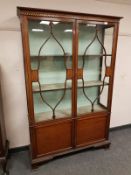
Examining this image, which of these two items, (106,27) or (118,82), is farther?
(118,82)

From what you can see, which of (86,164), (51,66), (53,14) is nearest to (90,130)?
(86,164)

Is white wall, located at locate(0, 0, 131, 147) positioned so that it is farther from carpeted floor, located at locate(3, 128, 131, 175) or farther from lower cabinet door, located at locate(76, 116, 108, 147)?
lower cabinet door, located at locate(76, 116, 108, 147)

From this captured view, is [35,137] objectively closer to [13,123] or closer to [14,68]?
[13,123]

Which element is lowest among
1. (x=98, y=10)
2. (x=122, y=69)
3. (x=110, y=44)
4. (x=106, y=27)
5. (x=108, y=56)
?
(x=122, y=69)

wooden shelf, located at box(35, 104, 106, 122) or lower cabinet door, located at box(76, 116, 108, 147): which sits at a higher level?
wooden shelf, located at box(35, 104, 106, 122)

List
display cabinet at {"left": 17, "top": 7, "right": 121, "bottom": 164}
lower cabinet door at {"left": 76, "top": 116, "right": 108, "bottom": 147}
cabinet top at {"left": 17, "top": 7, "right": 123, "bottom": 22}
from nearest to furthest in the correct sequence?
cabinet top at {"left": 17, "top": 7, "right": 123, "bottom": 22}
display cabinet at {"left": 17, "top": 7, "right": 121, "bottom": 164}
lower cabinet door at {"left": 76, "top": 116, "right": 108, "bottom": 147}

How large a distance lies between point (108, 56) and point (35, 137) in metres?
1.56

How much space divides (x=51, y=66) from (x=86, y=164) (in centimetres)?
152

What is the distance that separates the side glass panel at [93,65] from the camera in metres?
2.10

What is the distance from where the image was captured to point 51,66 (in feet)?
6.97

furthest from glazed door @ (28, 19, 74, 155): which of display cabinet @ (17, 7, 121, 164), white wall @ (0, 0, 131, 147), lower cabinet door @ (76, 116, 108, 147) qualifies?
white wall @ (0, 0, 131, 147)

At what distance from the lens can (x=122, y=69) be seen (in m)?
2.71

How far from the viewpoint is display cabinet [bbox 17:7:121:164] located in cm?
185

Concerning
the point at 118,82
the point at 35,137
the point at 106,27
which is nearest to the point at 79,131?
the point at 35,137
